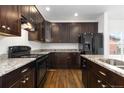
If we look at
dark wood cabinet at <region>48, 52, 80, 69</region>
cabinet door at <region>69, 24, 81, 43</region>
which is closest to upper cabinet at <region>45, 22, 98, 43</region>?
cabinet door at <region>69, 24, 81, 43</region>

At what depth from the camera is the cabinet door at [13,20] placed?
2.26 meters

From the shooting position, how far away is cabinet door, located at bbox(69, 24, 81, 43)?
25.1ft

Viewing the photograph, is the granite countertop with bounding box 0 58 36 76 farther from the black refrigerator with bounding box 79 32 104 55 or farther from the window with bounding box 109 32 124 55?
the window with bounding box 109 32 124 55

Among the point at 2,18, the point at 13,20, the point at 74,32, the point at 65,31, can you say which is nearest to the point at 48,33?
the point at 65,31

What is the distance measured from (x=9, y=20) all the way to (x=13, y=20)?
0.19 m

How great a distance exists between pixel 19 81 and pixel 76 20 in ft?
20.2

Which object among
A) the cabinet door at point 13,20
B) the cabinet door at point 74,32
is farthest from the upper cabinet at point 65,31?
the cabinet door at point 13,20

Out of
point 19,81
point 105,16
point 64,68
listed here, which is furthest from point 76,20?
point 19,81

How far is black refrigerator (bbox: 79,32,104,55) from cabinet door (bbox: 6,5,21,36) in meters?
4.14

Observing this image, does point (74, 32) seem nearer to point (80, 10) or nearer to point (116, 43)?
point (80, 10)

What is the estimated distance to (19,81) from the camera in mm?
2027

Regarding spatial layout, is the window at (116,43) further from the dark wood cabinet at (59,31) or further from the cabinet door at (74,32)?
the dark wood cabinet at (59,31)

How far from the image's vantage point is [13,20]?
2.50 metres
